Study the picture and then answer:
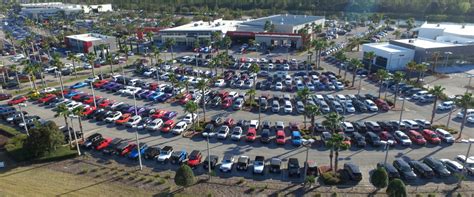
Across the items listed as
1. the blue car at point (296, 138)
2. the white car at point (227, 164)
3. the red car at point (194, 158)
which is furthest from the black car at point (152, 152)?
the blue car at point (296, 138)

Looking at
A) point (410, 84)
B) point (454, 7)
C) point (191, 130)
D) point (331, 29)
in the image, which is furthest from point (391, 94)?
point (454, 7)

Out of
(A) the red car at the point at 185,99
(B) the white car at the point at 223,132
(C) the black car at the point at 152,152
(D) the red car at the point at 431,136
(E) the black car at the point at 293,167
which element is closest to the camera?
(E) the black car at the point at 293,167

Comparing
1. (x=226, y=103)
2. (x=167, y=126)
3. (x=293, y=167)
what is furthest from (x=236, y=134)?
(x=226, y=103)

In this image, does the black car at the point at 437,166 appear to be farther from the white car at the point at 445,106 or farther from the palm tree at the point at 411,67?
the palm tree at the point at 411,67

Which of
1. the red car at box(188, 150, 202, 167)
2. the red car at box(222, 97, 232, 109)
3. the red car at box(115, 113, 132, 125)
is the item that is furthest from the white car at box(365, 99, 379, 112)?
the red car at box(115, 113, 132, 125)

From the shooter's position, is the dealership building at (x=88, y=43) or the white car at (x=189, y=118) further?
the dealership building at (x=88, y=43)
